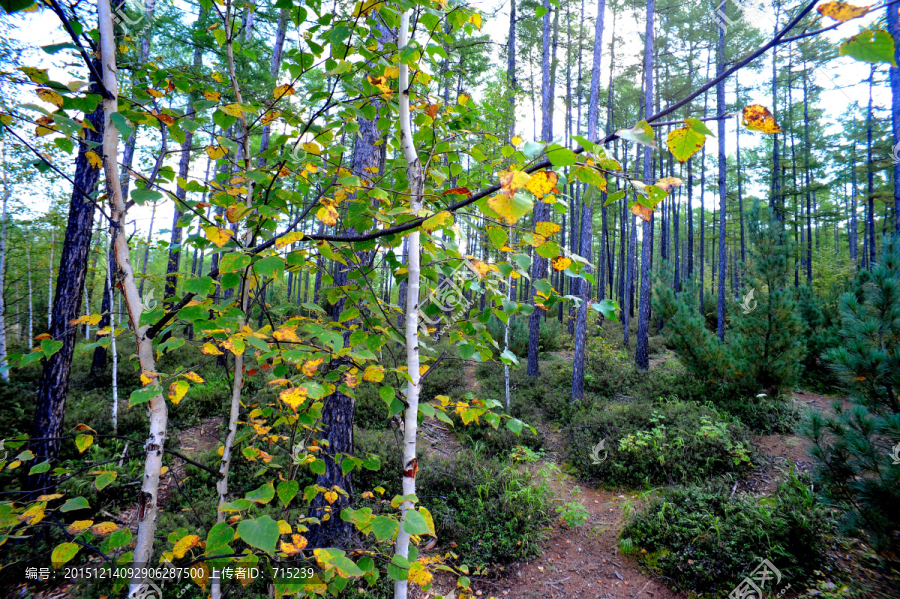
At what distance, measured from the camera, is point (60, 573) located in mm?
3252

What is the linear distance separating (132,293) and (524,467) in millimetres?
5494

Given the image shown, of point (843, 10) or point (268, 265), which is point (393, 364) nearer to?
point (268, 265)

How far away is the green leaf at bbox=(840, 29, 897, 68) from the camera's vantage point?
0.74 metres

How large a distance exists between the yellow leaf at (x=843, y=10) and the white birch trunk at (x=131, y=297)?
188cm

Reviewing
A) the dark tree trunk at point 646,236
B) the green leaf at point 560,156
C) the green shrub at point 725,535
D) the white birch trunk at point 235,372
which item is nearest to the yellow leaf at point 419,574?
the white birch trunk at point 235,372

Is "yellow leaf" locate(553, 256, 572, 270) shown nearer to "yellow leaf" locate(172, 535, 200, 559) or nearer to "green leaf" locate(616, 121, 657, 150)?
"green leaf" locate(616, 121, 657, 150)

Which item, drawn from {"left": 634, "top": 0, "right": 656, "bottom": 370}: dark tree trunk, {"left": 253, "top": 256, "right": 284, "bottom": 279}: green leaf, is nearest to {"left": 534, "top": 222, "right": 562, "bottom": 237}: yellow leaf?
{"left": 253, "top": 256, "right": 284, "bottom": 279}: green leaf

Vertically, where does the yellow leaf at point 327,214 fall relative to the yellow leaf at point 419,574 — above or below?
above

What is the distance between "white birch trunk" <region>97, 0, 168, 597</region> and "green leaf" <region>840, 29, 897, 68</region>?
1965 millimetres

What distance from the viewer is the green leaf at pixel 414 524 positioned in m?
1.00

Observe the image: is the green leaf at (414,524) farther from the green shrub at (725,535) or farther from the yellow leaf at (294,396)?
the green shrub at (725,535)

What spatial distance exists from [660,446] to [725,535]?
1.75 m

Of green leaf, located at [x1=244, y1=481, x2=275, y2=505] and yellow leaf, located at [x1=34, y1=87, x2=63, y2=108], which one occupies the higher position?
yellow leaf, located at [x1=34, y1=87, x2=63, y2=108]

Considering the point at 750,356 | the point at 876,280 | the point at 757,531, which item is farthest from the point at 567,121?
the point at 757,531
